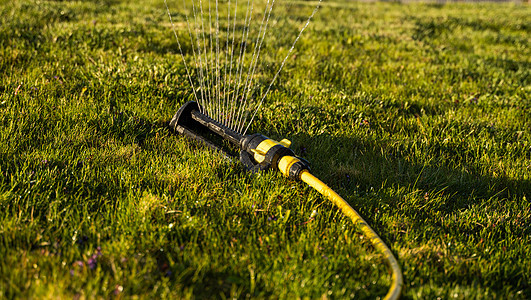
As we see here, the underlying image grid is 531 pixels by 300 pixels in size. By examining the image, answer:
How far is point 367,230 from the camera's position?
89.7 inches

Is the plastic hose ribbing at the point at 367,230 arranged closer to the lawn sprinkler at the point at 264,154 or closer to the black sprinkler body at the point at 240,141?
the lawn sprinkler at the point at 264,154

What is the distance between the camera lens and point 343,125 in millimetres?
3781

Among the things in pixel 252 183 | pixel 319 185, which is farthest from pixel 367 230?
pixel 252 183

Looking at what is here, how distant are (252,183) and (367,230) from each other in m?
0.85

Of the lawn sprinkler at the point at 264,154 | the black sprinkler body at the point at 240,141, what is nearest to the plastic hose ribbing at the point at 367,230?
the lawn sprinkler at the point at 264,154

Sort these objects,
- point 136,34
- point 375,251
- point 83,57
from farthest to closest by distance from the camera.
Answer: point 136,34
point 83,57
point 375,251

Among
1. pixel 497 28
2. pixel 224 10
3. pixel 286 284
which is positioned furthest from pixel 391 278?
pixel 497 28

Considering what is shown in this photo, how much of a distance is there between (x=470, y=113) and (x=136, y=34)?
455 centimetres

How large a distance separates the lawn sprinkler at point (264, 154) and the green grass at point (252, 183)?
73mm

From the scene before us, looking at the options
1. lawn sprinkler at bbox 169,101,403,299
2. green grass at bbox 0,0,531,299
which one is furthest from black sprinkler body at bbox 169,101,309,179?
green grass at bbox 0,0,531,299

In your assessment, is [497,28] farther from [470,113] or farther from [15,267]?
[15,267]

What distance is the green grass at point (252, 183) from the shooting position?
197 cm

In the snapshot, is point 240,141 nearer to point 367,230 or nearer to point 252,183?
point 252,183

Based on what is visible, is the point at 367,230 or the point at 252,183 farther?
the point at 252,183
